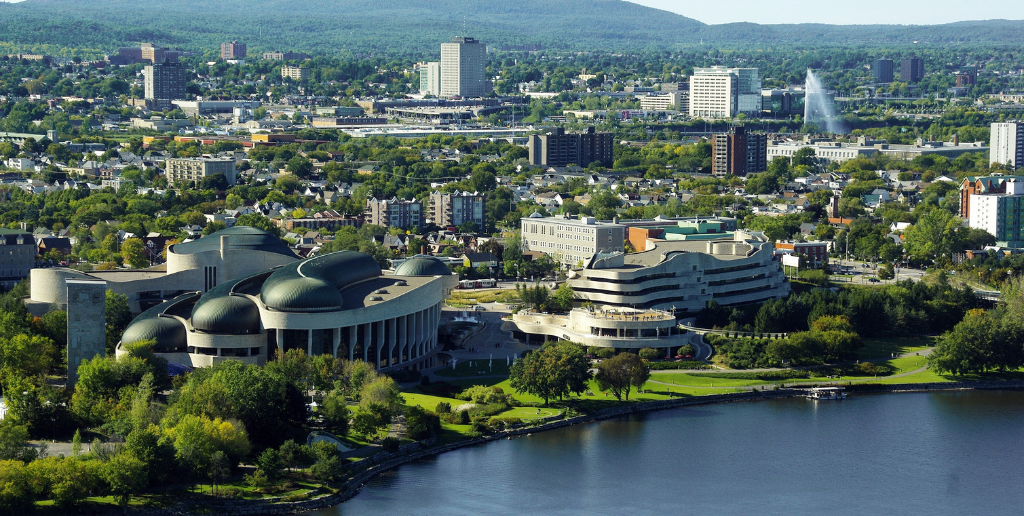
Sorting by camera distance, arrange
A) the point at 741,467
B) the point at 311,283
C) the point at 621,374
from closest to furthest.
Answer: the point at 741,467 < the point at 621,374 < the point at 311,283

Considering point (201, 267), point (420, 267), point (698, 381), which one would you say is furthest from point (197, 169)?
point (698, 381)

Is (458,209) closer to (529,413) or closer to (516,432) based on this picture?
(529,413)

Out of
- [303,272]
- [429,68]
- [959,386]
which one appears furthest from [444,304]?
[429,68]

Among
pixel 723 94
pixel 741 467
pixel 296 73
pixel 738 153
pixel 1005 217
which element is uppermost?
pixel 296 73

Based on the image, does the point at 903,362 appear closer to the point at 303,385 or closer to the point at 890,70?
the point at 303,385

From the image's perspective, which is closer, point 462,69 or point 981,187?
point 981,187

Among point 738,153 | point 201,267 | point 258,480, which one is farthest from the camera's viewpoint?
point 738,153

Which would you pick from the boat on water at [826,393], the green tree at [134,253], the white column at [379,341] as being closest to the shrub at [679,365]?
the boat on water at [826,393]
